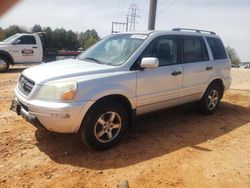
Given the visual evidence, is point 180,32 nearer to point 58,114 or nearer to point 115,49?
point 115,49

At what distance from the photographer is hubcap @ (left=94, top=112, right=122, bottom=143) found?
14.0 feet

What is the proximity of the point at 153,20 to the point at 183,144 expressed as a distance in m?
7.34

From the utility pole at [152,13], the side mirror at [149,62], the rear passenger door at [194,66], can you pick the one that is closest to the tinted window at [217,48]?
the rear passenger door at [194,66]

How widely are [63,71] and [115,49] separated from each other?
3.93 feet

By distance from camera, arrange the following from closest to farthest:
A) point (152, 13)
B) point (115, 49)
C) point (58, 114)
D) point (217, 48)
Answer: point (58, 114)
point (115, 49)
point (217, 48)
point (152, 13)

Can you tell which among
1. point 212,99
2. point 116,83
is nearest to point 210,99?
point 212,99

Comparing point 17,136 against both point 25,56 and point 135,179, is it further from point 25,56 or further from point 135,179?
point 25,56

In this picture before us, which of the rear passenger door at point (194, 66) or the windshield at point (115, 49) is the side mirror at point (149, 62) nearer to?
the windshield at point (115, 49)

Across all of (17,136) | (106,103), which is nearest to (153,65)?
(106,103)

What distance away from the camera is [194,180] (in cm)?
363

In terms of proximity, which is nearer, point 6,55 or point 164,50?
point 164,50

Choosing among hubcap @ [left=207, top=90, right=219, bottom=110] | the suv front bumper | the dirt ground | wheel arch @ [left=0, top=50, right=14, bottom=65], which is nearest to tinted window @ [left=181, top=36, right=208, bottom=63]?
hubcap @ [left=207, top=90, right=219, bottom=110]

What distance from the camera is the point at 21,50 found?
14805 millimetres

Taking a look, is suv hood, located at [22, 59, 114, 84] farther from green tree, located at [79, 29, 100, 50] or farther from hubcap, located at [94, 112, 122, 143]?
green tree, located at [79, 29, 100, 50]
